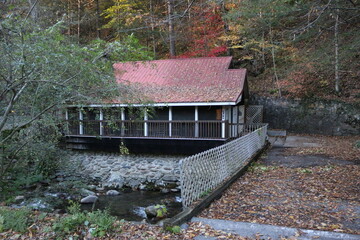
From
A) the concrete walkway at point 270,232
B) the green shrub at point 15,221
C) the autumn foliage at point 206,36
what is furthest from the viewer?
the autumn foliage at point 206,36

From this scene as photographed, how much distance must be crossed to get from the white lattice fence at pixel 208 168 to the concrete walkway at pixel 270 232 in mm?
929

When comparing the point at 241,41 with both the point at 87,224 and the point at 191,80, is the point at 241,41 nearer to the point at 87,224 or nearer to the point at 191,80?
the point at 191,80

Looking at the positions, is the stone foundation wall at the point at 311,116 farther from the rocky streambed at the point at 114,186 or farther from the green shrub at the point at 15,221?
the green shrub at the point at 15,221

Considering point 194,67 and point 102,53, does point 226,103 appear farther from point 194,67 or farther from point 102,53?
point 102,53

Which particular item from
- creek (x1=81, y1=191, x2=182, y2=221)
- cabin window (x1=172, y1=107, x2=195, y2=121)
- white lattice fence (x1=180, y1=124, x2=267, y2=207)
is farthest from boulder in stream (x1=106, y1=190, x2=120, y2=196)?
white lattice fence (x1=180, y1=124, x2=267, y2=207)

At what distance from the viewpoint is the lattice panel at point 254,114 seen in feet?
62.2

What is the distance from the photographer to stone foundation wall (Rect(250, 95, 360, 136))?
16.8 metres

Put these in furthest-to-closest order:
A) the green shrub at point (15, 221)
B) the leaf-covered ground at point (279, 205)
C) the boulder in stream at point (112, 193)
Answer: the boulder in stream at point (112, 193), the green shrub at point (15, 221), the leaf-covered ground at point (279, 205)

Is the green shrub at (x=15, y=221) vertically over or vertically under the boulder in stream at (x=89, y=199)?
over

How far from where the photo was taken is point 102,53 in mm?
5938

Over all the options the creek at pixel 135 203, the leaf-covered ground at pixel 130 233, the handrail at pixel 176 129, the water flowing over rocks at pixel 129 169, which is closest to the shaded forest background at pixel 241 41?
the handrail at pixel 176 129

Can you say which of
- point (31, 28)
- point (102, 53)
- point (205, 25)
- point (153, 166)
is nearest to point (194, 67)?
point (153, 166)

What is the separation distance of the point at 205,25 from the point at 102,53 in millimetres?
16963

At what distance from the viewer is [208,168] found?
19.0ft
